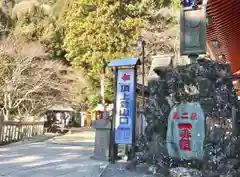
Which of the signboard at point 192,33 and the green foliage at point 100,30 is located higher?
the green foliage at point 100,30

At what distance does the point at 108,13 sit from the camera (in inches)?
978

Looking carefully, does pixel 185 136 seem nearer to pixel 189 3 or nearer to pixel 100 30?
pixel 189 3

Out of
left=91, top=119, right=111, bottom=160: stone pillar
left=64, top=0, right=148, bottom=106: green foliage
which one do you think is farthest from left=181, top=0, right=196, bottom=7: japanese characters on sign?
left=64, top=0, right=148, bottom=106: green foliage

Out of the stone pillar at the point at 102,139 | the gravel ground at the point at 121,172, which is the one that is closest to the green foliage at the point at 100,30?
the stone pillar at the point at 102,139

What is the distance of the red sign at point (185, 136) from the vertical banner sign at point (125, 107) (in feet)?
6.04

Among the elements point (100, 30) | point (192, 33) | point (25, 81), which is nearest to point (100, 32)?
point (100, 30)

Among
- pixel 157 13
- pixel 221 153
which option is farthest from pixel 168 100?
pixel 157 13

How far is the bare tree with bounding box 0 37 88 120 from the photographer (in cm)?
1845

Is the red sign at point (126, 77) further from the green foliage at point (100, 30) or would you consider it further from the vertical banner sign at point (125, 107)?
the green foliage at point (100, 30)

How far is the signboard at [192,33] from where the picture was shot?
6.24 m

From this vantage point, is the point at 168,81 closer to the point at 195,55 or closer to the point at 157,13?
the point at 195,55

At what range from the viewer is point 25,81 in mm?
19078

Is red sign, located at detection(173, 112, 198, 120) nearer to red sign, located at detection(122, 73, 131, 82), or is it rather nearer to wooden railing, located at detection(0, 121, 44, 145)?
red sign, located at detection(122, 73, 131, 82)

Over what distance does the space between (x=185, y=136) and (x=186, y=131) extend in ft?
0.34
